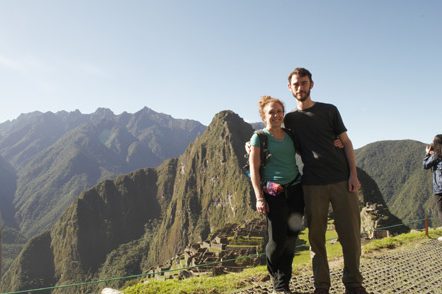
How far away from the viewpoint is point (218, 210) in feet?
528

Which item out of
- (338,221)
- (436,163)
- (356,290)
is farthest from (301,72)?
(436,163)

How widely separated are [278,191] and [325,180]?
0.60m

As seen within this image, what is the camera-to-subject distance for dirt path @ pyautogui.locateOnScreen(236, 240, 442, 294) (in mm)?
5930

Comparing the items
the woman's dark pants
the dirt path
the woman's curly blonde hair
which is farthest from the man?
the dirt path

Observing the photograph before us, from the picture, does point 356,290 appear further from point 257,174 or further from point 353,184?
point 257,174

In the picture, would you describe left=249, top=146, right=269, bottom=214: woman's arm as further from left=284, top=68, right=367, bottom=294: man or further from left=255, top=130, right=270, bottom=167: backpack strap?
left=284, top=68, right=367, bottom=294: man

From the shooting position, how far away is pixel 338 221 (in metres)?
4.95

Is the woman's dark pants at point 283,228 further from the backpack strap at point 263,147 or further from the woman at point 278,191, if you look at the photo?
the backpack strap at point 263,147

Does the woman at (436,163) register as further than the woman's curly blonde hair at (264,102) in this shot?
Yes

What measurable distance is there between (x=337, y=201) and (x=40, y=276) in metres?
222

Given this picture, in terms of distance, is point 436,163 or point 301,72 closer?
point 301,72

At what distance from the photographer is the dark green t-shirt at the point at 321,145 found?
191 inches

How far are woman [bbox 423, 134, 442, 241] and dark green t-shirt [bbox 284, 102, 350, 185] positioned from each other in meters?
5.33

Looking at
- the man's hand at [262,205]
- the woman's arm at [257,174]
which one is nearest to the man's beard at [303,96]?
the woman's arm at [257,174]
